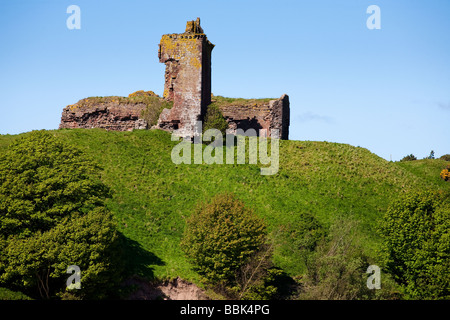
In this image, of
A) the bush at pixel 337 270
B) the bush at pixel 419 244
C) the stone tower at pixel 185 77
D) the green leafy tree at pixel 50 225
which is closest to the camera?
the green leafy tree at pixel 50 225

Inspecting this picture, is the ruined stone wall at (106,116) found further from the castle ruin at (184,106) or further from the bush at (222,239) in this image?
the bush at (222,239)

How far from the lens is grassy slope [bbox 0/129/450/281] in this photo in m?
40.3

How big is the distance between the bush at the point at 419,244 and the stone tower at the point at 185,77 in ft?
68.6

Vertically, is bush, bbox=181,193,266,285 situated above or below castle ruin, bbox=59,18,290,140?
below

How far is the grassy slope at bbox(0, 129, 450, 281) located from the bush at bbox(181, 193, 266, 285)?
6.40 ft

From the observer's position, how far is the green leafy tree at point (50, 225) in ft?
97.5

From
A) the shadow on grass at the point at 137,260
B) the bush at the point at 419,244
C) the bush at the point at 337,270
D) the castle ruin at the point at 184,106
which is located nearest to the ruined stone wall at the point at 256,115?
the castle ruin at the point at 184,106

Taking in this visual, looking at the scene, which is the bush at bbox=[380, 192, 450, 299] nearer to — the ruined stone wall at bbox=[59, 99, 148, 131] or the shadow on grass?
the shadow on grass

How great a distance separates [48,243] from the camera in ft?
98.1

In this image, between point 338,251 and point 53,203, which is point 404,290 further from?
point 53,203

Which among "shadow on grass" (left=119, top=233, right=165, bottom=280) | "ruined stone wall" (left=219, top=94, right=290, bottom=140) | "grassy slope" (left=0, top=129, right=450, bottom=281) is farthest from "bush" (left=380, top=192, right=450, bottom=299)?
"ruined stone wall" (left=219, top=94, right=290, bottom=140)

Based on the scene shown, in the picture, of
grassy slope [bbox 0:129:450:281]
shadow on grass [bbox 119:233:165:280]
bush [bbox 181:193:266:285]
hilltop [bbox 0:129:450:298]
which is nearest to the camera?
shadow on grass [bbox 119:233:165:280]

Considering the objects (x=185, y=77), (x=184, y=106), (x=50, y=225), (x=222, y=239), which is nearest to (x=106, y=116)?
(x=184, y=106)
